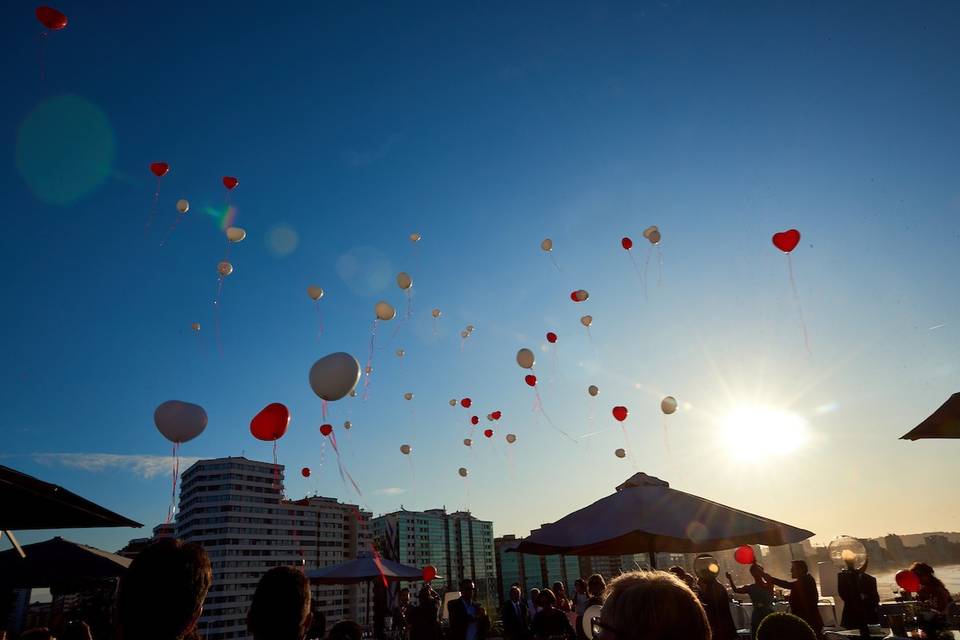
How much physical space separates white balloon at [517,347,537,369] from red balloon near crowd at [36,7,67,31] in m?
9.45

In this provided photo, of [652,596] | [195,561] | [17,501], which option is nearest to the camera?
[652,596]

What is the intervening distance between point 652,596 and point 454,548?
130m

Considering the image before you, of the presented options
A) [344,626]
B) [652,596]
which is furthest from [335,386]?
[652,596]

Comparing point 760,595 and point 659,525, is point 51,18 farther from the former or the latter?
point 760,595

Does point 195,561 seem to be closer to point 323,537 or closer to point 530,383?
point 530,383

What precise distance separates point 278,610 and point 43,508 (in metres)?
2.86

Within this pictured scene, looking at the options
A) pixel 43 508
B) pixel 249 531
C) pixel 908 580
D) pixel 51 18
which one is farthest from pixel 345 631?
pixel 249 531

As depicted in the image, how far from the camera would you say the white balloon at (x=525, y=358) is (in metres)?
12.1

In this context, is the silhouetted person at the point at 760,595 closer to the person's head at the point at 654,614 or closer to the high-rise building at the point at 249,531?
the person's head at the point at 654,614

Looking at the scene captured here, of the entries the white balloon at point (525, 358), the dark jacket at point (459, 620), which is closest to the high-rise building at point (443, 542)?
the white balloon at point (525, 358)

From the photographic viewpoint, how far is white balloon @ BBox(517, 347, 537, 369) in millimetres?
12141

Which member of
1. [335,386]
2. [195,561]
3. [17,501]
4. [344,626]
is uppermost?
[335,386]

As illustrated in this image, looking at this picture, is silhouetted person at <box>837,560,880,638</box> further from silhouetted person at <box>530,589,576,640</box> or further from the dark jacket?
the dark jacket

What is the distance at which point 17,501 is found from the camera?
3629mm
